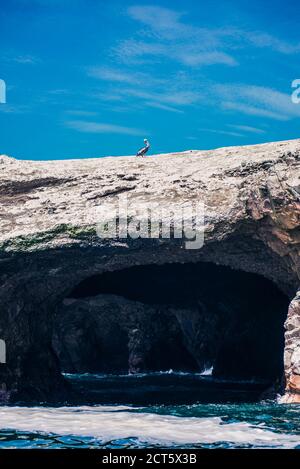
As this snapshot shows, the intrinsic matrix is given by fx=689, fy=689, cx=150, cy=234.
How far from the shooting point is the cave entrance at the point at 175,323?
28906 mm

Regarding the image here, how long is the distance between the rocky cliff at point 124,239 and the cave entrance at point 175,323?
5.94m

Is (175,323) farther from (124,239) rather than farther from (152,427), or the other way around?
(152,427)

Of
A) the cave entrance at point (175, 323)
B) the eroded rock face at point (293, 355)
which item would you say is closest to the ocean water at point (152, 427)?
the eroded rock face at point (293, 355)

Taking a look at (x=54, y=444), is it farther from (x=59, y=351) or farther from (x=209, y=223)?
(x=59, y=351)

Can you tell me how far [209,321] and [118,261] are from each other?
24.7 metres

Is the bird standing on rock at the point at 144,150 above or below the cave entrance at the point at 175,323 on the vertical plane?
above

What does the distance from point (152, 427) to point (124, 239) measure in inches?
284

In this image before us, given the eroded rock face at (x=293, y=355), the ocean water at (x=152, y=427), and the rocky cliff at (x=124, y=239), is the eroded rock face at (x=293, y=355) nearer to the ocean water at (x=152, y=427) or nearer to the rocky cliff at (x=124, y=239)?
Result: the rocky cliff at (x=124, y=239)

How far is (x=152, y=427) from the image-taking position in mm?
12906

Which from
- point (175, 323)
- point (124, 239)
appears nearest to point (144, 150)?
point (124, 239)

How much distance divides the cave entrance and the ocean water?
8785 millimetres

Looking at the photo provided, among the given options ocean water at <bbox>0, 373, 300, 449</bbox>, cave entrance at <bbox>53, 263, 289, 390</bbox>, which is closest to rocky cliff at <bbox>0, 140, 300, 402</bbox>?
ocean water at <bbox>0, 373, 300, 449</bbox>

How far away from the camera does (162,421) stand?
1386 cm
